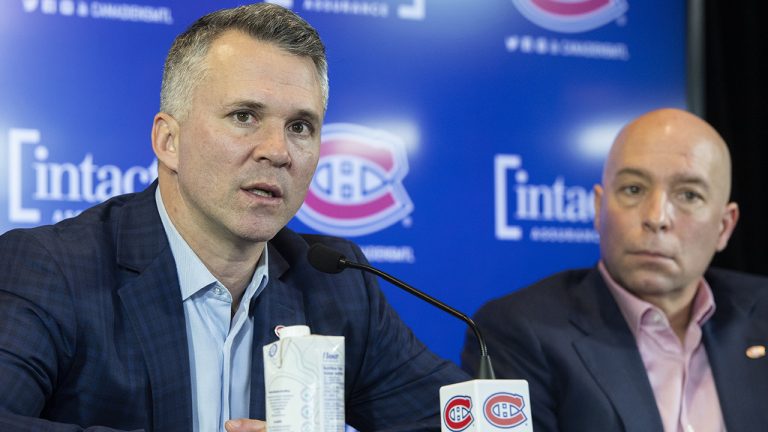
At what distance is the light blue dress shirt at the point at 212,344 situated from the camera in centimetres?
238

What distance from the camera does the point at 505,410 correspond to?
1.83 m

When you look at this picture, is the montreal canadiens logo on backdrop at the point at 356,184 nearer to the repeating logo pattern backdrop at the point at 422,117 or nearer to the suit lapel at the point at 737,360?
the repeating logo pattern backdrop at the point at 422,117

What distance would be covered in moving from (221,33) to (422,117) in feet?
5.54

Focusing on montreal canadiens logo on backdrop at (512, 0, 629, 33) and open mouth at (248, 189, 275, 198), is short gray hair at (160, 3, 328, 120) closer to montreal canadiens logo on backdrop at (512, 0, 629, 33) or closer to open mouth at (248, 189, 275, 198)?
open mouth at (248, 189, 275, 198)

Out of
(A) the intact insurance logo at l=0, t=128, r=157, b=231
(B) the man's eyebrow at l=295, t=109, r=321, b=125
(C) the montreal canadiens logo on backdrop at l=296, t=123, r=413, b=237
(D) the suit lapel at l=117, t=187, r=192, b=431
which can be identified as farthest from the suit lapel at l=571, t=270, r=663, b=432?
(A) the intact insurance logo at l=0, t=128, r=157, b=231

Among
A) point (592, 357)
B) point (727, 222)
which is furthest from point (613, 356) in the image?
point (727, 222)

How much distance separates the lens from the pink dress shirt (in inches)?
125

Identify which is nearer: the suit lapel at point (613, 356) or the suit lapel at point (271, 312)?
the suit lapel at point (271, 312)

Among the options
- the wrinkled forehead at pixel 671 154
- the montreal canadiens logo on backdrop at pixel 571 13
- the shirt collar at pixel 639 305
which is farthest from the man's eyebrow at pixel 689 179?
the montreal canadiens logo on backdrop at pixel 571 13

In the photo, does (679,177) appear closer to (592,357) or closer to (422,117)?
(592,357)

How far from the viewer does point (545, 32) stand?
4.27 metres

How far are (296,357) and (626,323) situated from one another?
1737 mm

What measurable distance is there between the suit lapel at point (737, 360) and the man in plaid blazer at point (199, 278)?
1019 millimetres

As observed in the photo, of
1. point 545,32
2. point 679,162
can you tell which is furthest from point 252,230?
point 545,32
